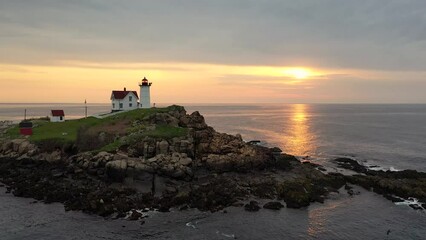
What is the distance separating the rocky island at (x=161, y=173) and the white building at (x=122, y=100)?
18.9 meters

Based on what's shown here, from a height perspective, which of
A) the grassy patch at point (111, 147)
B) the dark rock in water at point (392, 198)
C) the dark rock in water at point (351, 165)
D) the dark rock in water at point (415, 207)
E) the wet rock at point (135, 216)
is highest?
the grassy patch at point (111, 147)

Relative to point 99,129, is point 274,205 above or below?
below

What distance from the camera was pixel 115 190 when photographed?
135 ft

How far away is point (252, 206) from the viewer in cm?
3825

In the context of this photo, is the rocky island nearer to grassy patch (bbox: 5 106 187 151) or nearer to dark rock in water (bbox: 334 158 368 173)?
grassy patch (bbox: 5 106 187 151)

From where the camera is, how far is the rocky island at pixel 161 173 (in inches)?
1555

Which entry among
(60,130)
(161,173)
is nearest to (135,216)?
(161,173)

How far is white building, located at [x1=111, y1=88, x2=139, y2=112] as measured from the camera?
7988cm

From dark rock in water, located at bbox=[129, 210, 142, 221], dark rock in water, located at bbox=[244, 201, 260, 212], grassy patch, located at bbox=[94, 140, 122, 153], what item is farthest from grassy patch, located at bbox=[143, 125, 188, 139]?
dark rock in water, located at bbox=[244, 201, 260, 212]

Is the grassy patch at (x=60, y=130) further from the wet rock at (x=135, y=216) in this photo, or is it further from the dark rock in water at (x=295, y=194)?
the dark rock in water at (x=295, y=194)

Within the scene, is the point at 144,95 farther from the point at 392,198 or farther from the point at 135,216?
the point at 392,198

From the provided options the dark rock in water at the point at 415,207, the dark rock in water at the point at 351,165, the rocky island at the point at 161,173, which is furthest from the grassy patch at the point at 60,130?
the dark rock in water at the point at 415,207

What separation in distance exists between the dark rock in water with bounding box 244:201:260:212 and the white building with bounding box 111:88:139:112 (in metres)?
49.6

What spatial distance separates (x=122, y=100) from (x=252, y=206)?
166 ft
